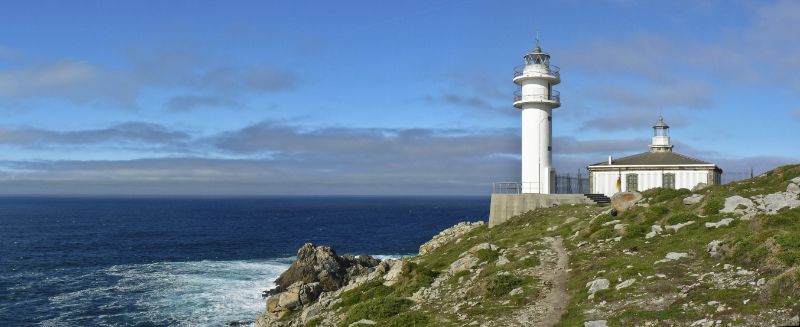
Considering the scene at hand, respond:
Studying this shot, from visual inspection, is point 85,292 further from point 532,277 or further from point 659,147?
point 659,147

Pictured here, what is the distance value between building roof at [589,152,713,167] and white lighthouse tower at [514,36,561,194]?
5.27 m

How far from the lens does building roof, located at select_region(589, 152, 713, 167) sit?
166 feet

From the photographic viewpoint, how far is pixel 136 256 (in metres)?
82.6

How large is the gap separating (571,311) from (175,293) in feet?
147

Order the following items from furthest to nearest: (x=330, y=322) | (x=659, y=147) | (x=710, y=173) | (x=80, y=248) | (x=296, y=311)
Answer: (x=80, y=248), (x=659, y=147), (x=710, y=173), (x=296, y=311), (x=330, y=322)

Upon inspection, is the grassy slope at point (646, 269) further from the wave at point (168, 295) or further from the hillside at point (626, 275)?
the wave at point (168, 295)

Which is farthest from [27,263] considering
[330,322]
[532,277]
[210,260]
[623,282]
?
[623,282]

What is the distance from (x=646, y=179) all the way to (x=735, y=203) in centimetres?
1934

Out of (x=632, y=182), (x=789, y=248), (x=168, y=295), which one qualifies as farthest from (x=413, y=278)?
(x=168, y=295)

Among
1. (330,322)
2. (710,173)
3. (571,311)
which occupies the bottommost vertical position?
(330,322)

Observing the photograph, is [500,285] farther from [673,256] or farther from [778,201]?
[778,201]

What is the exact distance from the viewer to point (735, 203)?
3162 cm

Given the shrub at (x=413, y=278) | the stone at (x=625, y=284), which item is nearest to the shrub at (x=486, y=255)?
the shrub at (x=413, y=278)

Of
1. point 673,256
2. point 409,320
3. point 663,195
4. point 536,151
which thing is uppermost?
point 536,151
